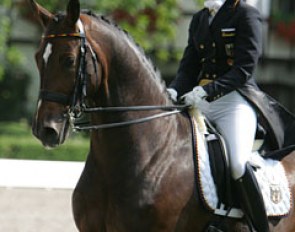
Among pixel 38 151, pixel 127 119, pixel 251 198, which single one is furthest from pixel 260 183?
pixel 38 151

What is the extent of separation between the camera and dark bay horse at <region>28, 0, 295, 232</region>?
4586 mm

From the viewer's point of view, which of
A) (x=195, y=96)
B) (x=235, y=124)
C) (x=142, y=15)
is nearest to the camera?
(x=195, y=96)

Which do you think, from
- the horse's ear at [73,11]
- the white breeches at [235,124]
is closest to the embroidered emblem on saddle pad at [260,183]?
the white breeches at [235,124]

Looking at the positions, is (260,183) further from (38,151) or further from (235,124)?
(38,151)

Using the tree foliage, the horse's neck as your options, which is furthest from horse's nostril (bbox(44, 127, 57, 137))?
the tree foliage

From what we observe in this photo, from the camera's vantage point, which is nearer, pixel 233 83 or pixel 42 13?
pixel 42 13

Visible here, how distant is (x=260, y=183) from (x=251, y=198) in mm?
210

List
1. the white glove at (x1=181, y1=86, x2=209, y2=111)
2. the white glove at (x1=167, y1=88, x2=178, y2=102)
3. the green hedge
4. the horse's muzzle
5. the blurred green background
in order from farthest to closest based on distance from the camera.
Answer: the blurred green background < the green hedge < the white glove at (x1=167, y1=88, x2=178, y2=102) < the white glove at (x1=181, y1=86, x2=209, y2=111) < the horse's muzzle

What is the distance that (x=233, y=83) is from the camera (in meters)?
5.18

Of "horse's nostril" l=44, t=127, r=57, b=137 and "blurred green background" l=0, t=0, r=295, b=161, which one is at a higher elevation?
"horse's nostril" l=44, t=127, r=57, b=137

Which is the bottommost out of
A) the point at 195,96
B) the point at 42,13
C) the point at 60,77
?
the point at 195,96

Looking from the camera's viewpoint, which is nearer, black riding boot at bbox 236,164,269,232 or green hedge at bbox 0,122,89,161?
black riding boot at bbox 236,164,269,232

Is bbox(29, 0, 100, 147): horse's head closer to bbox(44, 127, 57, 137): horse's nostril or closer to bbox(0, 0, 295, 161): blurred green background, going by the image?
bbox(44, 127, 57, 137): horse's nostril

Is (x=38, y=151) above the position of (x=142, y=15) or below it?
below
